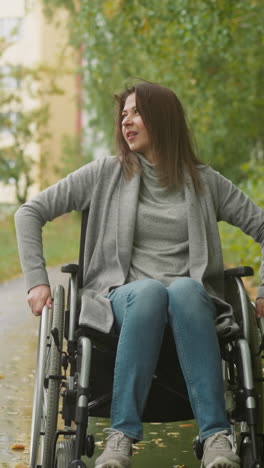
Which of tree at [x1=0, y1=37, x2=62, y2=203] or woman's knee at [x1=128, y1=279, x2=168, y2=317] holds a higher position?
tree at [x1=0, y1=37, x2=62, y2=203]

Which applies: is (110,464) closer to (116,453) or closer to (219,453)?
(116,453)

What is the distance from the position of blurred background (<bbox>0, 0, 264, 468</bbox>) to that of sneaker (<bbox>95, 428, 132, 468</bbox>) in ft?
3.33

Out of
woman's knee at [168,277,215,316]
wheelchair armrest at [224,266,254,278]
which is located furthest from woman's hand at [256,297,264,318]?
woman's knee at [168,277,215,316]

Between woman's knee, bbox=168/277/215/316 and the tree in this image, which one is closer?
woman's knee, bbox=168/277/215/316

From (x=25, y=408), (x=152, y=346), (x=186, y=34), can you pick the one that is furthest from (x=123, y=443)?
(x=186, y=34)


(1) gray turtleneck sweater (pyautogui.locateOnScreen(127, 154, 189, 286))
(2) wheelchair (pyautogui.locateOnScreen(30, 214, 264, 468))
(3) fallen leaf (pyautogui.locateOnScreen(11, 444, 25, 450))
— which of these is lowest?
(3) fallen leaf (pyautogui.locateOnScreen(11, 444, 25, 450))

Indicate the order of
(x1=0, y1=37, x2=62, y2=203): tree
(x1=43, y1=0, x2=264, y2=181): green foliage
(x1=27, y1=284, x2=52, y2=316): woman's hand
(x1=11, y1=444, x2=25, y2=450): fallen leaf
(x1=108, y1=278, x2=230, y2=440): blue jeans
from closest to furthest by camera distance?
(x1=108, y1=278, x2=230, y2=440): blue jeans
(x1=27, y1=284, x2=52, y2=316): woman's hand
(x1=11, y1=444, x2=25, y2=450): fallen leaf
(x1=43, y1=0, x2=264, y2=181): green foliage
(x1=0, y1=37, x2=62, y2=203): tree

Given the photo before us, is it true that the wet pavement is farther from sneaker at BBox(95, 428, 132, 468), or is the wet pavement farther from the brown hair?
the brown hair

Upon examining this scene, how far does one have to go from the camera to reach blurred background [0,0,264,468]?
1119 centimetres

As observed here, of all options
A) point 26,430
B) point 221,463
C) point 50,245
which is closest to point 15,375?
point 26,430

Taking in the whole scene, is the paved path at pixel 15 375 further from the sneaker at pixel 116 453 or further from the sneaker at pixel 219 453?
the sneaker at pixel 219 453

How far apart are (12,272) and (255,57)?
4.88 m

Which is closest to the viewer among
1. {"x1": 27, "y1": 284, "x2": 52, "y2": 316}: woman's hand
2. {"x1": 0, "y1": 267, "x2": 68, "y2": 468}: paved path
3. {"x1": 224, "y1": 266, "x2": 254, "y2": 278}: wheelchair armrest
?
{"x1": 27, "y1": 284, "x2": 52, "y2": 316}: woman's hand

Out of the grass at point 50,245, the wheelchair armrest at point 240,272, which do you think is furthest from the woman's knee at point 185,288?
the grass at point 50,245
